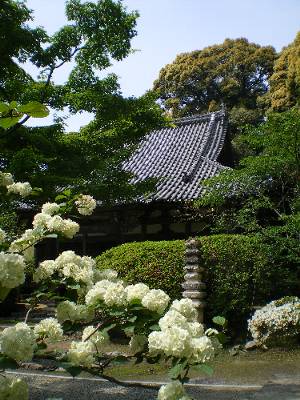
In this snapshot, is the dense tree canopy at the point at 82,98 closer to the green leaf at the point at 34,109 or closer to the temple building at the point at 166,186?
the temple building at the point at 166,186

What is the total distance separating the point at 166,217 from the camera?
16797 mm

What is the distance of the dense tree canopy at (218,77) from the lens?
1500 inches

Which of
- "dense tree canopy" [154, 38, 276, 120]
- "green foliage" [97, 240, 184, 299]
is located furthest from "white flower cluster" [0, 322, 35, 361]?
"dense tree canopy" [154, 38, 276, 120]

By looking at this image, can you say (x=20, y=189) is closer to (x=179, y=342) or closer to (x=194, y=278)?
(x=179, y=342)

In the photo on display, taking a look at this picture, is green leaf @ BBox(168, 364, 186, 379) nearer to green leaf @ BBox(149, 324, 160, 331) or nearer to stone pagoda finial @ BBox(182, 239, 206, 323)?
green leaf @ BBox(149, 324, 160, 331)

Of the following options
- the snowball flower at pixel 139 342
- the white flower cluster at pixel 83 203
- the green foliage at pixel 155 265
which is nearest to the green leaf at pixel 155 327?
the snowball flower at pixel 139 342

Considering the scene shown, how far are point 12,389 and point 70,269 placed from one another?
3.15ft

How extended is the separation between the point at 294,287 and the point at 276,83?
21613 mm

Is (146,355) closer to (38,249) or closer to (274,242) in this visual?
(274,242)

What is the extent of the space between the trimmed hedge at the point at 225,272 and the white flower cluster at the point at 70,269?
717 cm

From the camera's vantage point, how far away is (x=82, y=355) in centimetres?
222

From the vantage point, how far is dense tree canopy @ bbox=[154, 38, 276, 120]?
38094 mm

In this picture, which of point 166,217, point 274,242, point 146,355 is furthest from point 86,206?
point 166,217

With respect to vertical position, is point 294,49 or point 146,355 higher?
point 294,49
